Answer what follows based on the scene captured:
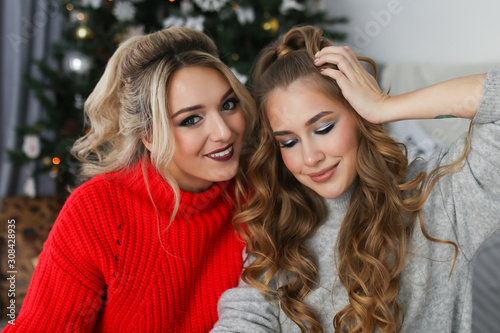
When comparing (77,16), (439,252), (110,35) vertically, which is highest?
(77,16)

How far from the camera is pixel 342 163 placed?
1013 millimetres

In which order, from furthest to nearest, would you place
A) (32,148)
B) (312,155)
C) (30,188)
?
(30,188), (32,148), (312,155)

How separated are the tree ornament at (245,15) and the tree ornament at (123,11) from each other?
1.90 ft

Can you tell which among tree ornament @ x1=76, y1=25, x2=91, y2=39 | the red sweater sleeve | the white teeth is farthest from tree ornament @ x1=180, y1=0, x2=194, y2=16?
the red sweater sleeve

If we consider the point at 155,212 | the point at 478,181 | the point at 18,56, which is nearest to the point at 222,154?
the point at 155,212

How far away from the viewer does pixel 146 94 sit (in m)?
1.13

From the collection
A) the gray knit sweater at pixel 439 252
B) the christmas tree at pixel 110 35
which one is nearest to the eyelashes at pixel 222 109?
the gray knit sweater at pixel 439 252

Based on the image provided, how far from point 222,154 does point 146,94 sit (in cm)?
25

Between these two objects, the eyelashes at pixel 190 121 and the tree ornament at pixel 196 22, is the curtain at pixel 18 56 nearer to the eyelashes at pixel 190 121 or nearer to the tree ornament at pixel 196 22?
the tree ornament at pixel 196 22

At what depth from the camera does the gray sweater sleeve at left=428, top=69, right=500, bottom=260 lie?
81 centimetres

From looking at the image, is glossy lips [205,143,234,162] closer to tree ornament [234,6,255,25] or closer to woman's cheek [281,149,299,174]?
woman's cheek [281,149,299,174]

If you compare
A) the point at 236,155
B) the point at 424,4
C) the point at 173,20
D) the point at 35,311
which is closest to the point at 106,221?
the point at 35,311

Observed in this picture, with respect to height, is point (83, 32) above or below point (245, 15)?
above

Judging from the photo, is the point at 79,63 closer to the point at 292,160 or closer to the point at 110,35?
the point at 110,35
